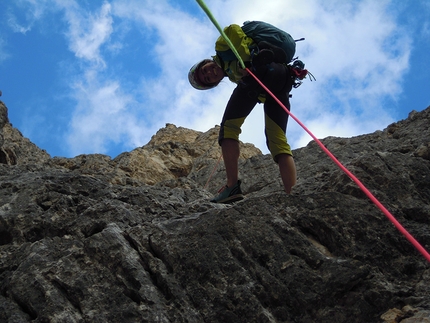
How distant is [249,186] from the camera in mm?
12258

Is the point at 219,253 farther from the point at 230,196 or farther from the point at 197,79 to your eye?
the point at 197,79

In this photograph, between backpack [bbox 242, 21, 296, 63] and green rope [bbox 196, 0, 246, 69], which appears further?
backpack [bbox 242, 21, 296, 63]

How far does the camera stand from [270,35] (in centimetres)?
778

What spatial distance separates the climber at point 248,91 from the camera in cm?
756

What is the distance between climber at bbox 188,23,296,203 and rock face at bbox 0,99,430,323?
742 millimetres

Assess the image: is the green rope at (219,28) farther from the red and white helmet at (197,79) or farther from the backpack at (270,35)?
the red and white helmet at (197,79)

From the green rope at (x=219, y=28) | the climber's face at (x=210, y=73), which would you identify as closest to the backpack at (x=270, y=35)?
the green rope at (x=219, y=28)

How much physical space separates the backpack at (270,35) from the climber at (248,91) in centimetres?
8

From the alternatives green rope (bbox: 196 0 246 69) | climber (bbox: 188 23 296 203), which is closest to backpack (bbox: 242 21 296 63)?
climber (bbox: 188 23 296 203)

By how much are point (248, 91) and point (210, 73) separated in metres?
0.74

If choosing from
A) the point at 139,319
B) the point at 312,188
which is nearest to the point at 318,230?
the point at 312,188

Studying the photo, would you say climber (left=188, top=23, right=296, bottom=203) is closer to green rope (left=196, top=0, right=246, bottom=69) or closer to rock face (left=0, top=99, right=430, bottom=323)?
green rope (left=196, top=0, right=246, bottom=69)

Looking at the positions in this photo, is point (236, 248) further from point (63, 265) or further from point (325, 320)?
point (63, 265)

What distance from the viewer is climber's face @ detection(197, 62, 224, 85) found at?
8.05 metres
